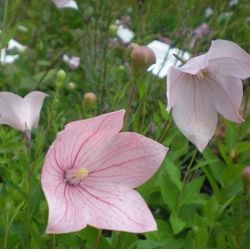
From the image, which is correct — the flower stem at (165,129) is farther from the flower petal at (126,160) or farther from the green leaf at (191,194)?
the green leaf at (191,194)

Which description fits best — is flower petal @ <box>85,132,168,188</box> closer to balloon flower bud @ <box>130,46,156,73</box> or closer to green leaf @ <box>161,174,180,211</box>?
balloon flower bud @ <box>130,46,156,73</box>

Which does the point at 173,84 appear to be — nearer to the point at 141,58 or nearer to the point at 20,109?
the point at 141,58

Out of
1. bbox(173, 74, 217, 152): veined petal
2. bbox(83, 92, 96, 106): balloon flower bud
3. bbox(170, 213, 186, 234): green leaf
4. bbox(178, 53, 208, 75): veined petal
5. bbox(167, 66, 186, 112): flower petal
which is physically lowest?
bbox(170, 213, 186, 234): green leaf

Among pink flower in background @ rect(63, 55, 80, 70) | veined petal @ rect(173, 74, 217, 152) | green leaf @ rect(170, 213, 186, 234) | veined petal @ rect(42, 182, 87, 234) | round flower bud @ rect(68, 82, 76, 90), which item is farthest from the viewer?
pink flower in background @ rect(63, 55, 80, 70)

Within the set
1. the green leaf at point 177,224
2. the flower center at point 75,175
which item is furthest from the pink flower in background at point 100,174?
the green leaf at point 177,224

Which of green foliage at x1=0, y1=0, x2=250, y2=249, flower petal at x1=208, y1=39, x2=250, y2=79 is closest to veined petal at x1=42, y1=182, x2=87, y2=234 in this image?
green foliage at x1=0, y1=0, x2=250, y2=249

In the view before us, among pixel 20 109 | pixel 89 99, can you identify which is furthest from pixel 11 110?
pixel 89 99
